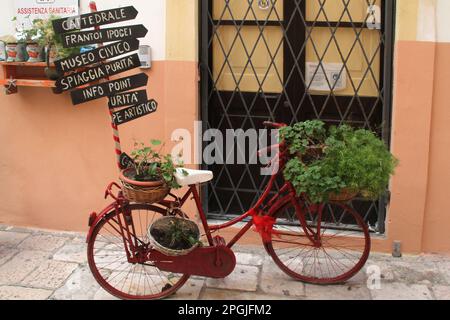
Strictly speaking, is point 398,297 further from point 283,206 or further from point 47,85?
point 47,85

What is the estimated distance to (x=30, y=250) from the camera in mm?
5512

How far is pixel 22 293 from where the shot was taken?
4742 millimetres

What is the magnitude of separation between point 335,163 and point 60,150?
2.68 metres

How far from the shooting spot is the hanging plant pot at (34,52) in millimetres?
5344

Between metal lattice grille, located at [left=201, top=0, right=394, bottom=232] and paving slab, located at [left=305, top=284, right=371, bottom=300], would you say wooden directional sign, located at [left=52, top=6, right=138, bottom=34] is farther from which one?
paving slab, located at [left=305, top=284, right=371, bottom=300]

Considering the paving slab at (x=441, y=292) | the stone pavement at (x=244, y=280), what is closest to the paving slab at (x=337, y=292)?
the stone pavement at (x=244, y=280)

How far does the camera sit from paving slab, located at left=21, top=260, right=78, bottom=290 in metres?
4.89

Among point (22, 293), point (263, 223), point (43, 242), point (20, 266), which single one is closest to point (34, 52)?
point (43, 242)

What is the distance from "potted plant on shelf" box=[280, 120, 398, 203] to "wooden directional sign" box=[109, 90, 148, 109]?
3.41 ft

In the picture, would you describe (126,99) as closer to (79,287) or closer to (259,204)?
(259,204)

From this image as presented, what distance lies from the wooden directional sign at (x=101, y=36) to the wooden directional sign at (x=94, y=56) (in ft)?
0.14

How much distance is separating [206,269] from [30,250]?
1.81 meters

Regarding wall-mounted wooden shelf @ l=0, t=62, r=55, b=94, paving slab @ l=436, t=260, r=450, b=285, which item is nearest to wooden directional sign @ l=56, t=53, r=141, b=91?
wall-mounted wooden shelf @ l=0, t=62, r=55, b=94

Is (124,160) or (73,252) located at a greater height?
(124,160)
